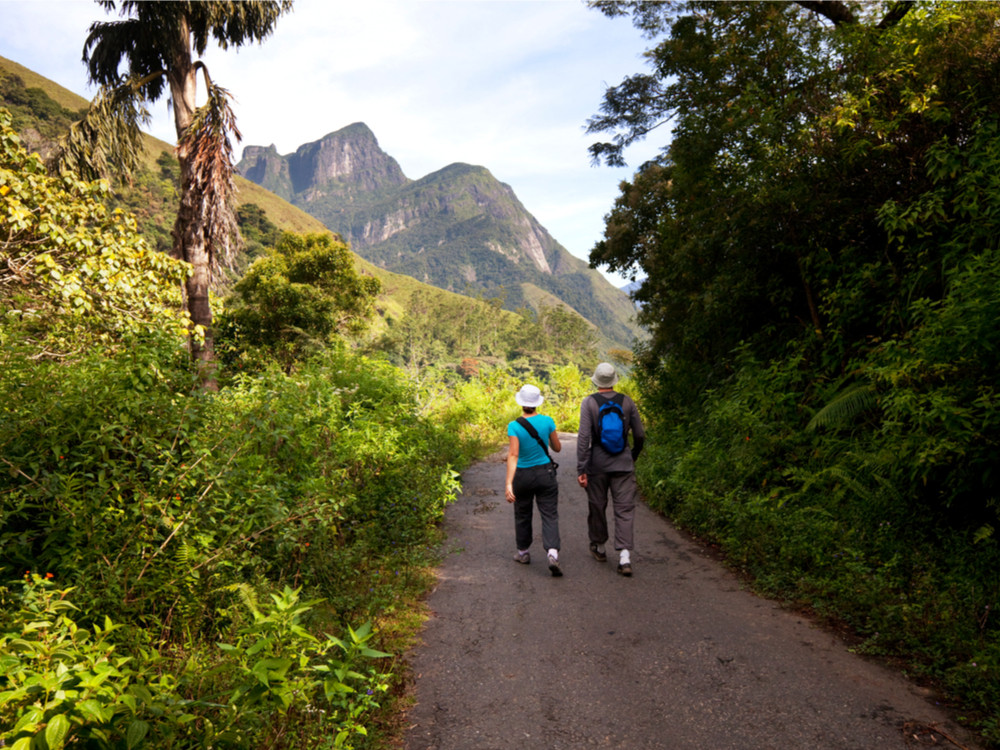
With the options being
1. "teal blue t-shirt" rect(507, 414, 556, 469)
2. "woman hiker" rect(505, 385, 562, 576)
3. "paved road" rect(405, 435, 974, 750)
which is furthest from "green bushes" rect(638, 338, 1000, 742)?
"teal blue t-shirt" rect(507, 414, 556, 469)

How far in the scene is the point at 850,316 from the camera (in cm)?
647

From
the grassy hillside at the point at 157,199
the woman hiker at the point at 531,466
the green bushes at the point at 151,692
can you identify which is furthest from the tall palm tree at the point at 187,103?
the green bushes at the point at 151,692

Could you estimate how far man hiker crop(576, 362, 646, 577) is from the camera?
5.59 metres

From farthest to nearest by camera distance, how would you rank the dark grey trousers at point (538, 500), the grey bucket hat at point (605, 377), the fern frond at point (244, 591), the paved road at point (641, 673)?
the grey bucket hat at point (605, 377) → the dark grey trousers at point (538, 500) → the fern frond at point (244, 591) → the paved road at point (641, 673)

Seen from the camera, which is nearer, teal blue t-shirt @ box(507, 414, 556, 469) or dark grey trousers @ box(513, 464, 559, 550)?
dark grey trousers @ box(513, 464, 559, 550)

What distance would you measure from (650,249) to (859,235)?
22.1 ft

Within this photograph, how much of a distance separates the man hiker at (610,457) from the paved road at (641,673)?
0.48m

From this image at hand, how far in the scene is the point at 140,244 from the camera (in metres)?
7.51

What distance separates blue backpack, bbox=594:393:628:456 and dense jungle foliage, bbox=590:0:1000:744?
1572mm

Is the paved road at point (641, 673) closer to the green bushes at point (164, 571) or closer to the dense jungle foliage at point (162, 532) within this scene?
the dense jungle foliage at point (162, 532)

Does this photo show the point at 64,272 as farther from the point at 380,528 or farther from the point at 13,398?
the point at 380,528

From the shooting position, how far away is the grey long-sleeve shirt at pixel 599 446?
18.6 ft

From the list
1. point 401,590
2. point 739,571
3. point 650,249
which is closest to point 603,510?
point 739,571

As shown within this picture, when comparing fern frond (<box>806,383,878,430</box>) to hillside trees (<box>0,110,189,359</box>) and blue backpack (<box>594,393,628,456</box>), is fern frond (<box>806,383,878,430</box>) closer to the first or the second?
blue backpack (<box>594,393,628,456</box>)
